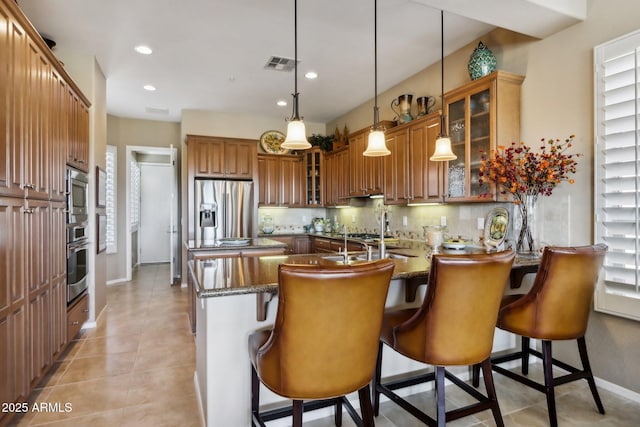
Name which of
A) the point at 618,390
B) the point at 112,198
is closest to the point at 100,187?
the point at 112,198

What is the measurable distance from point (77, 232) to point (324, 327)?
3079mm

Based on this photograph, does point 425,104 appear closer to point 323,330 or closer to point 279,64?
point 279,64

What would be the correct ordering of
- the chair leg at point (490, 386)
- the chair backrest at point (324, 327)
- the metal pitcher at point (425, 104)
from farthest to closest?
the metal pitcher at point (425, 104) → the chair leg at point (490, 386) → the chair backrest at point (324, 327)

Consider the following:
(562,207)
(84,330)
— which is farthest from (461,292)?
(84,330)

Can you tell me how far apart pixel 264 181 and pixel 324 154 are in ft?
3.74

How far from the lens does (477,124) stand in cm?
318

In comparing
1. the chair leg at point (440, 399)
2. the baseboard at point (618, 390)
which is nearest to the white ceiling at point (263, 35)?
the chair leg at point (440, 399)

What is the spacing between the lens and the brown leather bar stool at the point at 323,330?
1315 mm

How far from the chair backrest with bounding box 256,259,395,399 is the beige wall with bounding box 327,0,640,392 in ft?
6.81

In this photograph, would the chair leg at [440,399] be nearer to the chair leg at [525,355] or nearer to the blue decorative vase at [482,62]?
the chair leg at [525,355]

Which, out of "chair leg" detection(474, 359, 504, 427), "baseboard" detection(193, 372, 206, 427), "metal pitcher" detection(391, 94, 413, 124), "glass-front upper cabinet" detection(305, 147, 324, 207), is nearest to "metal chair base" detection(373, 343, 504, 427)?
"chair leg" detection(474, 359, 504, 427)

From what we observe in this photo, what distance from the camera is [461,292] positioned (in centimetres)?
163

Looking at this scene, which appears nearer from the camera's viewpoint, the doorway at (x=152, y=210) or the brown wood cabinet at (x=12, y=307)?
the brown wood cabinet at (x=12, y=307)

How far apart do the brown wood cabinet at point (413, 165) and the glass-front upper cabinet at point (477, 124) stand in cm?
17
